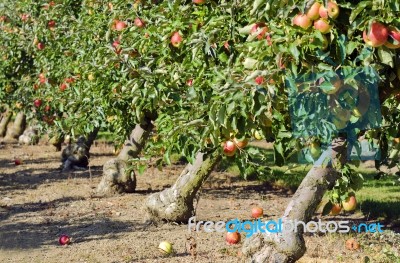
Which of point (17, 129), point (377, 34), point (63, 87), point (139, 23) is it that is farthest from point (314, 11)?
point (17, 129)

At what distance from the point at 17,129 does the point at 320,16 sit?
18.2 metres

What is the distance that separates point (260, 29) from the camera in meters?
3.91

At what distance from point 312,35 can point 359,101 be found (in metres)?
0.64

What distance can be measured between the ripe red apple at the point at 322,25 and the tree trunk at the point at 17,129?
17846 mm

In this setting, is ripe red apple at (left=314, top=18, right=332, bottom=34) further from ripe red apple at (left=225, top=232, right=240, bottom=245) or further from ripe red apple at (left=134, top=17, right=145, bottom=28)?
ripe red apple at (left=134, top=17, right=145, bottom=28)

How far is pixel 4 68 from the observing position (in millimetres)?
14008

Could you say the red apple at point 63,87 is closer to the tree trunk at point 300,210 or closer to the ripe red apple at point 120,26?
the ripe red apple at point 120,26

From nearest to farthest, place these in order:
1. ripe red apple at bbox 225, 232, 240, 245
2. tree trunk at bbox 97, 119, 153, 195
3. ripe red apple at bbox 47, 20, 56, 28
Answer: ripe red apple at bbox 225, 232, 240, 245 → tree trunk at bbox 97, 119, 153, 195 → ripe red apple at bbox 47, 20, 56, 28

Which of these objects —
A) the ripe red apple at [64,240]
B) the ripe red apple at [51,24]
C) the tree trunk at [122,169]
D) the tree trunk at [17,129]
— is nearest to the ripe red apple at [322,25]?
the ripe red apple at [64,240]

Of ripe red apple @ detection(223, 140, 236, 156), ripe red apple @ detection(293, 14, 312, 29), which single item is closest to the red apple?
ripe red apple @ detection(223, 140, 236, 156)

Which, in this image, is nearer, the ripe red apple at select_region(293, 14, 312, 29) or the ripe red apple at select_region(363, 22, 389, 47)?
the ripe red apple at select_region(363, 22, 389, 47)

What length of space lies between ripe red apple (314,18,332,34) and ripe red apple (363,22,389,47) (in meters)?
0.22

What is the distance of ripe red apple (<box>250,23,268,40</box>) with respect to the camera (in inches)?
152

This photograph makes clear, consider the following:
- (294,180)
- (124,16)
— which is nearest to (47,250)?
(124,16)
